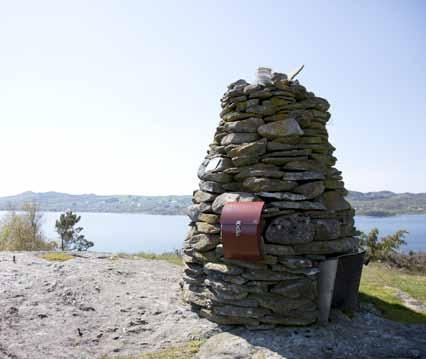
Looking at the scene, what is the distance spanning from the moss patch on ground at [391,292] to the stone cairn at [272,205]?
1.60 metres

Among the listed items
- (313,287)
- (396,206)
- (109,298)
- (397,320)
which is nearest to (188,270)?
(109,298)

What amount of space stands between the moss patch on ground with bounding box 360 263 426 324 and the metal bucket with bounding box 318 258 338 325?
165 centimetres

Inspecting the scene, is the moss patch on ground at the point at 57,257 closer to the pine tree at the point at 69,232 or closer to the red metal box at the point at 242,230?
the red metal box at the point at 242,230

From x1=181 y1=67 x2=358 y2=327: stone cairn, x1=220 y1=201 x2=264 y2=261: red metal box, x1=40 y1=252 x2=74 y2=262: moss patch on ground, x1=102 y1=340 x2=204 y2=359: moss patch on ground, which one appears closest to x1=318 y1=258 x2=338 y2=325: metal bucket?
x1=181 y1=67 x2=358 y2=327: stone cairn

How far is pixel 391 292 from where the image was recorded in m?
8.75

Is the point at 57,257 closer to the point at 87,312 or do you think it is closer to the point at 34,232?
the point at 87,312

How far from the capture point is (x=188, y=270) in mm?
7117

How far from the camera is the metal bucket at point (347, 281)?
21.1ft

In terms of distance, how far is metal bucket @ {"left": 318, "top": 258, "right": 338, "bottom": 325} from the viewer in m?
6.05

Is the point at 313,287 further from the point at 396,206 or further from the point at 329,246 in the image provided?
the point at 396,206

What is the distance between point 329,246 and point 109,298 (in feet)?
14.6

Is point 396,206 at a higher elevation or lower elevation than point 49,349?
higher

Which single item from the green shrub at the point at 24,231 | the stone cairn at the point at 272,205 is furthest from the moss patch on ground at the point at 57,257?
the green shrub at the point at 24,231

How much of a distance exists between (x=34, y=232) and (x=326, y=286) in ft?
76.3
